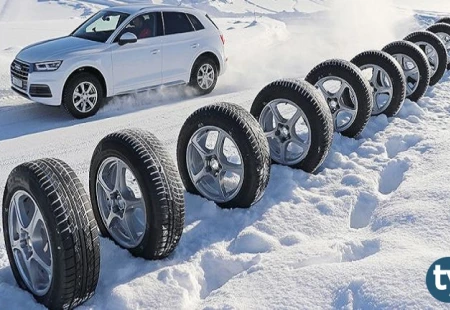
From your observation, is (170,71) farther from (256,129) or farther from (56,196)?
(56,196)

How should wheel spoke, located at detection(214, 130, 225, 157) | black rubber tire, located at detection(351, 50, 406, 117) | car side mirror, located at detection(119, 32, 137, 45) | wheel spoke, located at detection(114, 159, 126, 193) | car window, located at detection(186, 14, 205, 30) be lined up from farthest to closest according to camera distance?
car window, located at detection(186, 14, 205, 30) → car side mirror, located at detection(119, 32, 137, 45) → black rubber tire, located at detection(351, 50, 406, 117) → wheel spoke, located at detection(214, 130, 225, 157) → wheel spoke, located at detection(114, 159, 126, 193)

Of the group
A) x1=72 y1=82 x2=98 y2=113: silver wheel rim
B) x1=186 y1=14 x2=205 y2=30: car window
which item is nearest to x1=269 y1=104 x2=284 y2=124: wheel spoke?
x1=72 y1=82 x2=98 y2=113: silver wheel rim

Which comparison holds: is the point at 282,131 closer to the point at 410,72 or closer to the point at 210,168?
the point at 210,168

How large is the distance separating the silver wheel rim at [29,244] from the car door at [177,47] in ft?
19.0

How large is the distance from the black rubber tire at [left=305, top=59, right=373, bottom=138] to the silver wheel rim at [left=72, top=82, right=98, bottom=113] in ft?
11.7

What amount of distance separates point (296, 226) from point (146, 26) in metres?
5.56

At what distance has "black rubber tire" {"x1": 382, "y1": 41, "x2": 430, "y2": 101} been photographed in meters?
8.22

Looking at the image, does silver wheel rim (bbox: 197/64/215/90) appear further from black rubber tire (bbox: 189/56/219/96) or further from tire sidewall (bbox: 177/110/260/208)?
tire sidewall (bbox: 177/110/260/208)

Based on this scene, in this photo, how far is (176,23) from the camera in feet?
29.6

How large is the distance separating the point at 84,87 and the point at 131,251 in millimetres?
4550

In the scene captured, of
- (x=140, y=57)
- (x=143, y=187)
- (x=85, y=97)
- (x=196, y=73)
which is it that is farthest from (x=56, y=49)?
(x=143, y=187)

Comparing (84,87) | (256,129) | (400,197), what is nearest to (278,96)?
(256,129)

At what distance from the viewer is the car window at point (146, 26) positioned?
8391 millimetres

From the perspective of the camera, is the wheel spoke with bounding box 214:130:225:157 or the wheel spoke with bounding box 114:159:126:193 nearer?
the wheel spoke with bounding box 114:159:126:193
